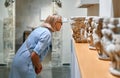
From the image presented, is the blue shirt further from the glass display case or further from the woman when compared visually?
the glass display case

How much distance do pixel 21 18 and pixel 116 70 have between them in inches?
245

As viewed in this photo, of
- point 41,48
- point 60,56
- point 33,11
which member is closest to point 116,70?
point 41,48

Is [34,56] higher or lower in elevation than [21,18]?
lower

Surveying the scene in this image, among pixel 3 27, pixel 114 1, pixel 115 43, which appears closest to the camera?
pixel 115 43

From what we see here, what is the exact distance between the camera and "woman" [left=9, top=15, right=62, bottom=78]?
249 centimetres

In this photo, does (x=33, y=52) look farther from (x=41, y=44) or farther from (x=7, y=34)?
(x=7, y=34)

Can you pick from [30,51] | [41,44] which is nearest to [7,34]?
[30,51]

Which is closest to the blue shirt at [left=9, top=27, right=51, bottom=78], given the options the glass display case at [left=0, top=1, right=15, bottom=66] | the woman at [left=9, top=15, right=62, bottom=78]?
the woman at [left=9, top=15, right=62, bottom=78]

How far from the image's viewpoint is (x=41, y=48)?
8.08 ft

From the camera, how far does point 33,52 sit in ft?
8.27

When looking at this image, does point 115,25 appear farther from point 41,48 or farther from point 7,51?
point 7,51

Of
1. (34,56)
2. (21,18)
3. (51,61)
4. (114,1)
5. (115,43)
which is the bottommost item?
(51,61)

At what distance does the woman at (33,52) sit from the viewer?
2.49 metres

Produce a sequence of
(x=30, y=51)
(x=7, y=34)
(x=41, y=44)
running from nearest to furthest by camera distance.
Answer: (x=41, y=44) < (x=30, y=51) < (x=7, y=34)
